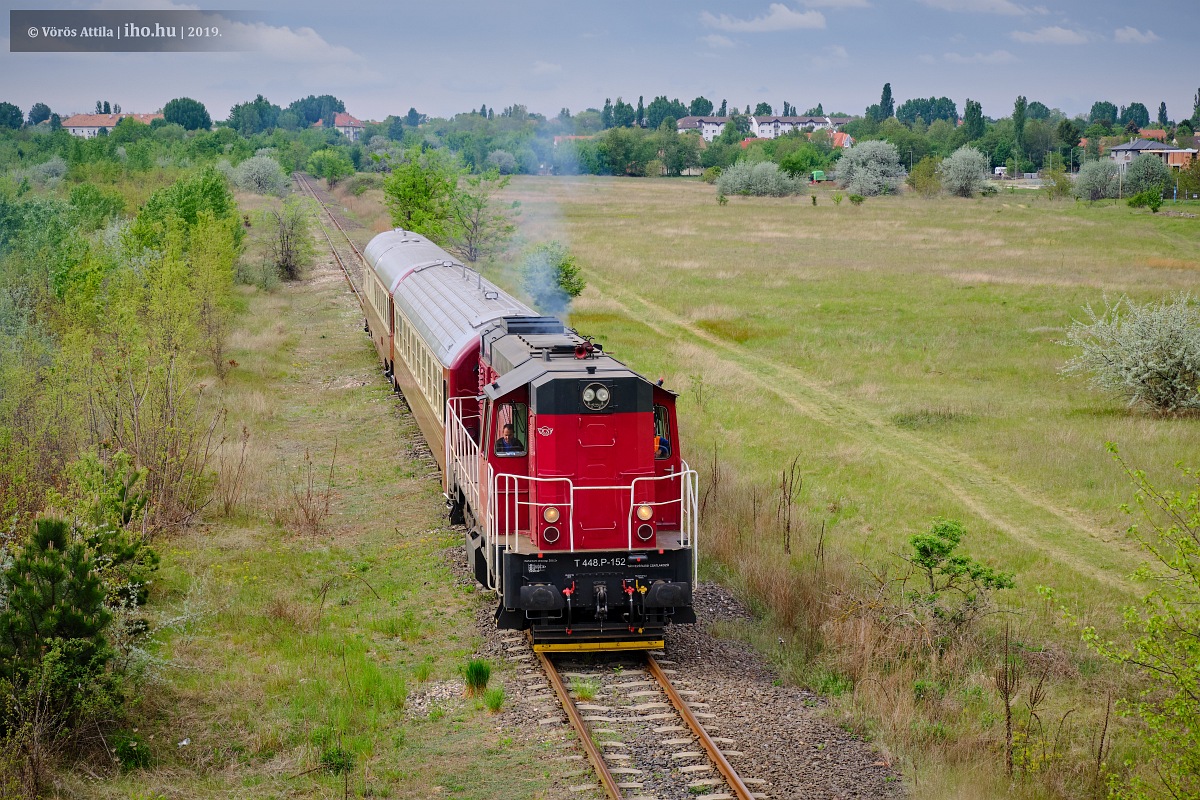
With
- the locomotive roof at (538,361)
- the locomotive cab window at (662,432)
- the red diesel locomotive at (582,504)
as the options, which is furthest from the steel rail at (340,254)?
the locomotive cab window at (662,432)

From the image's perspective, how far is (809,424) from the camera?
94.8 feet

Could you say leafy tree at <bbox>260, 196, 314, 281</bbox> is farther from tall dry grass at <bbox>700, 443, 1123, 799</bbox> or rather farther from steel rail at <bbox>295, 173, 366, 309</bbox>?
tall dry grass at <bbox>700, 443, 1123, 799</bbox>

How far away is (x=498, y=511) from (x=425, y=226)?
1410 inches

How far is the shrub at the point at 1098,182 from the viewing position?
4572 inches

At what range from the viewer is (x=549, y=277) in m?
41.0

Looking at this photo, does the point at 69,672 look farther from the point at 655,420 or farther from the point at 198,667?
the point at 655,420

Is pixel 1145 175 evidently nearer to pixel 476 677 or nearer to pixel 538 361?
pixel 538 361

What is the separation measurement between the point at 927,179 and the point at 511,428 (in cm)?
11956

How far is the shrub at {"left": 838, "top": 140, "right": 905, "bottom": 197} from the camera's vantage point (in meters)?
127

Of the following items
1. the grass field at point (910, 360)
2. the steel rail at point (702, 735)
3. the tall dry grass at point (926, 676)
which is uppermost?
the grass field at point (910, 360)

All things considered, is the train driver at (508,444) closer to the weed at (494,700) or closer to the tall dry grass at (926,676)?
the weed at (494,700)

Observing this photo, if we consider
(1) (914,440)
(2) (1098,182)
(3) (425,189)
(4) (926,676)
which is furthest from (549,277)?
(2) (1098,182)

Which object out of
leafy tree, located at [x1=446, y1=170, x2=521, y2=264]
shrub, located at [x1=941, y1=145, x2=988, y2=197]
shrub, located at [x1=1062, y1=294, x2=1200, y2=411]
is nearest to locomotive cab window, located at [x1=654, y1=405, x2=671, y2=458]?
shrub, located at [x1=1062, y1=294, x2=1200, y2=411]

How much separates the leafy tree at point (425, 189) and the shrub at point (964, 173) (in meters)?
85.4
